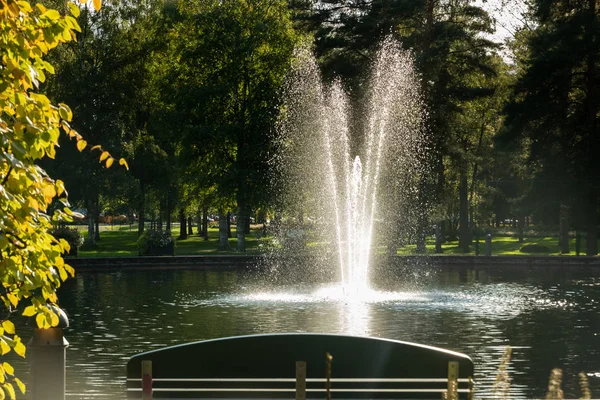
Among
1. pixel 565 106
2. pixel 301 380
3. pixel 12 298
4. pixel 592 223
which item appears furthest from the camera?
pixel 565 106

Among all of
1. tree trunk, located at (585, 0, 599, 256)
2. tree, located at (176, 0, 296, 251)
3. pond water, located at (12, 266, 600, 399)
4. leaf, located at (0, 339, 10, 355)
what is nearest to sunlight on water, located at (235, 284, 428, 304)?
pond water, located at (12, 266, 600, 399)

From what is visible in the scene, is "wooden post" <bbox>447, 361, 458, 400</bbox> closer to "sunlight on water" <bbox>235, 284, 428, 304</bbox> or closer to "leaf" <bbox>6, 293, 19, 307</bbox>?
"leaf" <bbox>6, 293, 19, 307</bbox>

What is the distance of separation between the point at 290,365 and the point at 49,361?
7.94 feet

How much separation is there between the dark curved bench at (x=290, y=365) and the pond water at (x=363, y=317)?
4.54 metres

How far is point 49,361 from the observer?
353 inches

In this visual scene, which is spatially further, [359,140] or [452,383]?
[359,140]

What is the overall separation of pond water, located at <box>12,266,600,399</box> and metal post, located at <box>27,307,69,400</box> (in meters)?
4.76

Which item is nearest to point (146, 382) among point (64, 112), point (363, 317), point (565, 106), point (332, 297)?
point (64, 112)

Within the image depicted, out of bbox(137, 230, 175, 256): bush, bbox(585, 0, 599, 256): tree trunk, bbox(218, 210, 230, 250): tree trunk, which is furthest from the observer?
bbox(218, 210, 230, 250): tree trunk

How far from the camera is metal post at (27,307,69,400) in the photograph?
8.96 m

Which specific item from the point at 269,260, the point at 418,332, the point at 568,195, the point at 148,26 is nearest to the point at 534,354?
the point at 418,332

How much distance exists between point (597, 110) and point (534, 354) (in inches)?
1341

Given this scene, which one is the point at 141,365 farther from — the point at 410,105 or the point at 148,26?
the point at 148,26

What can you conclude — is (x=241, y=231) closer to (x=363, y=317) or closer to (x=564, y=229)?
(x=564, y=229)
